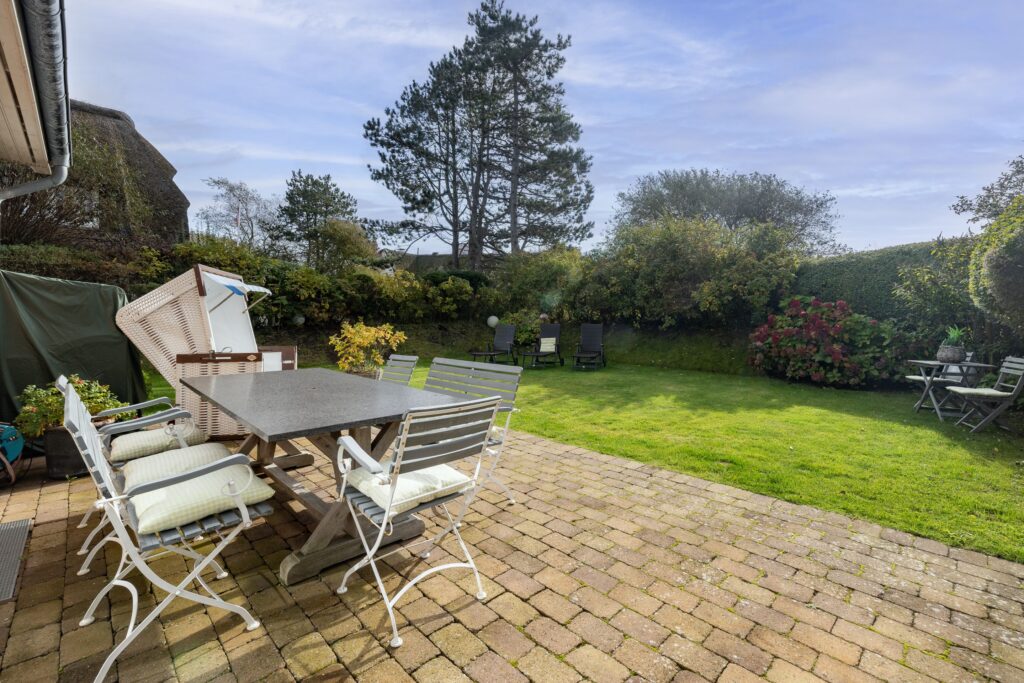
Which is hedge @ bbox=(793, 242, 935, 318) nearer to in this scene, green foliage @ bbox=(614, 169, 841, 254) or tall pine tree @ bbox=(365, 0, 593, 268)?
tall pine tree @ bbox=(365, 0, 593, 268)

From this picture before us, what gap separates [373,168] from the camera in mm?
18969

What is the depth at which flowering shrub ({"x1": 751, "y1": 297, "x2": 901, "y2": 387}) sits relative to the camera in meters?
7.68

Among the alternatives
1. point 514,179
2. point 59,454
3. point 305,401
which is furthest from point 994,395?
point 514,179

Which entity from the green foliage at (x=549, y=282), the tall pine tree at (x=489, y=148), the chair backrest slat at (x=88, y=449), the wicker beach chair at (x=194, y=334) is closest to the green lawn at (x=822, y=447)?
the wicker beach chair at (x=194, y=334)

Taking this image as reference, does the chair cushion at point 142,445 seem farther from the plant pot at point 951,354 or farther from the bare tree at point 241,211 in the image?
the bare tree at point 241,211

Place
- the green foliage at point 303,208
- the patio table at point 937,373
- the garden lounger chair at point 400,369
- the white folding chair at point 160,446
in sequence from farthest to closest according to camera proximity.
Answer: the green foliage at point 303,208 → the patio table at point 937,373 → the garden lounger chair at point 400,369 → the white folding chair at point 160,446

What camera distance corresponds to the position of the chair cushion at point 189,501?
5.70ft

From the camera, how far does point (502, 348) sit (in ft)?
36.1

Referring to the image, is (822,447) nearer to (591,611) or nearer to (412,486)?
(591,611)

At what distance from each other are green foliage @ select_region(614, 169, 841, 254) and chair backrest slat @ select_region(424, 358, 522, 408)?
18.8 meters

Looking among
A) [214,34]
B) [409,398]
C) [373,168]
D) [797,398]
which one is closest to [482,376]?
[409,398]

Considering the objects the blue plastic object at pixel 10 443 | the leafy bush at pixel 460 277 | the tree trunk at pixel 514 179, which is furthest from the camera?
the tree trunk at pixel 514 179

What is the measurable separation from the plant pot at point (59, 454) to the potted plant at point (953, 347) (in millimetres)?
9526

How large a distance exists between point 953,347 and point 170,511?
831 cm
